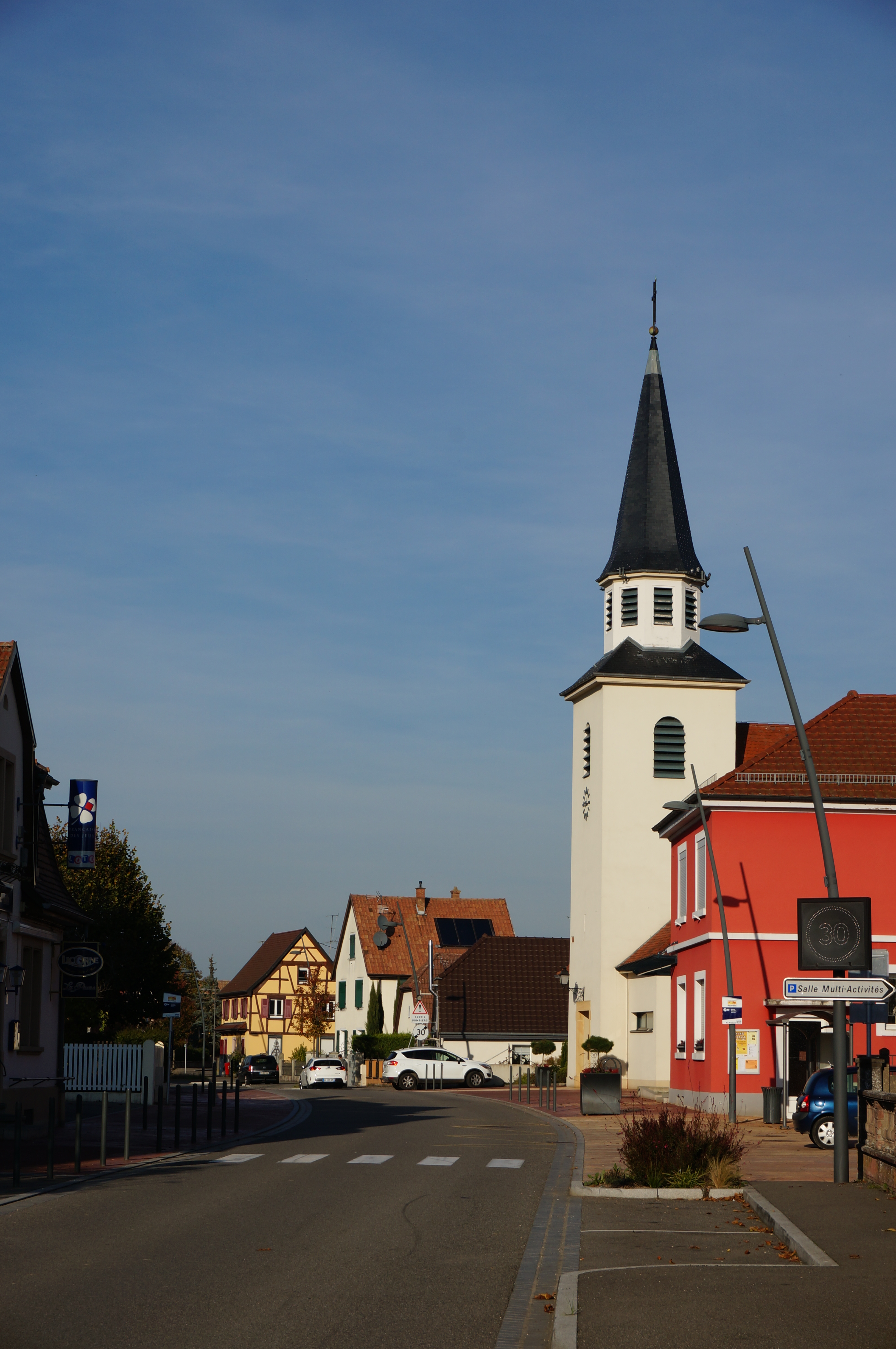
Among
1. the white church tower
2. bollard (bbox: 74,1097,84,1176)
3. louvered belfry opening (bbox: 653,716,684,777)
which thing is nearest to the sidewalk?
bollard (bbox: 74,1097,84,1176)

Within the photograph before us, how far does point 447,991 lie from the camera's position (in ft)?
223

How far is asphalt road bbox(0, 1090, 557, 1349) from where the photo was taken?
9.03 m

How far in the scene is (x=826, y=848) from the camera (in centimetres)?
1808

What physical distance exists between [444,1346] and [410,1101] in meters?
36.7

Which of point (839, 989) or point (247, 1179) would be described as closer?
point (839, 989)

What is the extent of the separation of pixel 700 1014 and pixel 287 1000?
224 feet

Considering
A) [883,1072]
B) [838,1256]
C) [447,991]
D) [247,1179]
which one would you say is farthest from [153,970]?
[838,1256]

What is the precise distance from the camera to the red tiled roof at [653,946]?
47.9 metres

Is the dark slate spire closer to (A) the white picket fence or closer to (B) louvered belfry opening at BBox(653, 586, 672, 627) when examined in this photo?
(B) louvered belfry opening at BBox(653, 586, 672, 627)

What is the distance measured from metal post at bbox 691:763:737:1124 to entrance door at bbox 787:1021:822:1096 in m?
1.39

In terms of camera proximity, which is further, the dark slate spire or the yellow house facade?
the yellow house facade

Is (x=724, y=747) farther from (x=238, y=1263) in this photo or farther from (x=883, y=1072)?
(x=238, y=1263)

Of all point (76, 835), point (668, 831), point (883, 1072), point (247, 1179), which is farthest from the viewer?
point (668, 831)

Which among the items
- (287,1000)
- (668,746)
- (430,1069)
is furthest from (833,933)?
(287,1000)
